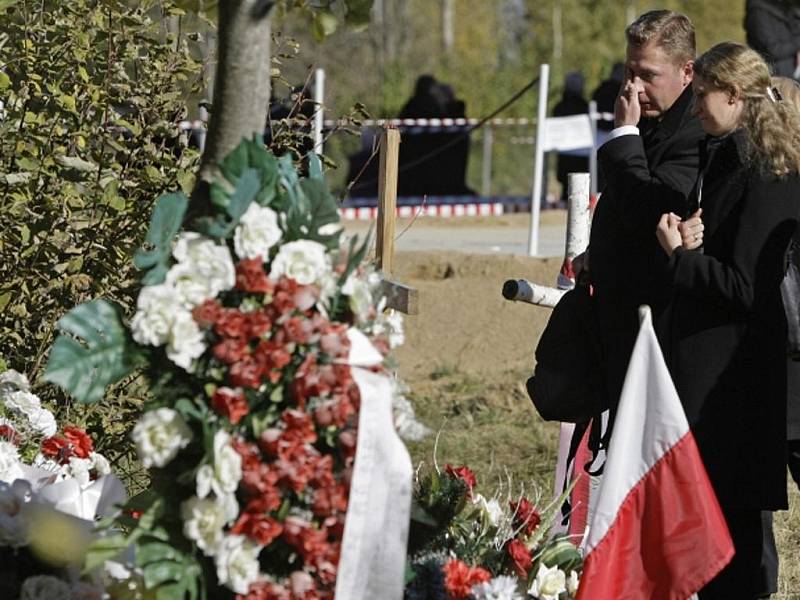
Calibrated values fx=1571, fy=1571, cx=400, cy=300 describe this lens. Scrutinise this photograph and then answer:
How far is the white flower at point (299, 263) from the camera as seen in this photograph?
3.04 m

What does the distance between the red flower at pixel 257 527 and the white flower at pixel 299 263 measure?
46 cm

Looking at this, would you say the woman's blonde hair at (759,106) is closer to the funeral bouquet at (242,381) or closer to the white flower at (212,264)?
the funeral bouquet at (242,381)

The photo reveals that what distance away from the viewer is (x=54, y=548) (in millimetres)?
3457

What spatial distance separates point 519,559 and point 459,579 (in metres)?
0.31

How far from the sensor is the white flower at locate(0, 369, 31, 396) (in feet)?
14.3

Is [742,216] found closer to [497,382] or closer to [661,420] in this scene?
[661,420]

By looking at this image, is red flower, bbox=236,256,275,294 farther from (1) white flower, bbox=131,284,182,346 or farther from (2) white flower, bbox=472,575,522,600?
(2) white flower, bbox=472,575,522,600

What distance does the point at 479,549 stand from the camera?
12.4ft

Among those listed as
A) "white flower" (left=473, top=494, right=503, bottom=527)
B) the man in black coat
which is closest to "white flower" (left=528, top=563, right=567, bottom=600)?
"white flower" (left=473, top=494, right=503, bottom=527)

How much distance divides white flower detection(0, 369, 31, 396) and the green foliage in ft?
1.72

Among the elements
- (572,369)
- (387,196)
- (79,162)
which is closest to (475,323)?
(387,196)

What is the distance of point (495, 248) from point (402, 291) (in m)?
10.3

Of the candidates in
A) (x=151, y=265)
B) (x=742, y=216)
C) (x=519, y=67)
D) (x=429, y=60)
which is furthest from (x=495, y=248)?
(x=429, y=60)

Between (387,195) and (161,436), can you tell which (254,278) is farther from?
(387,195)
